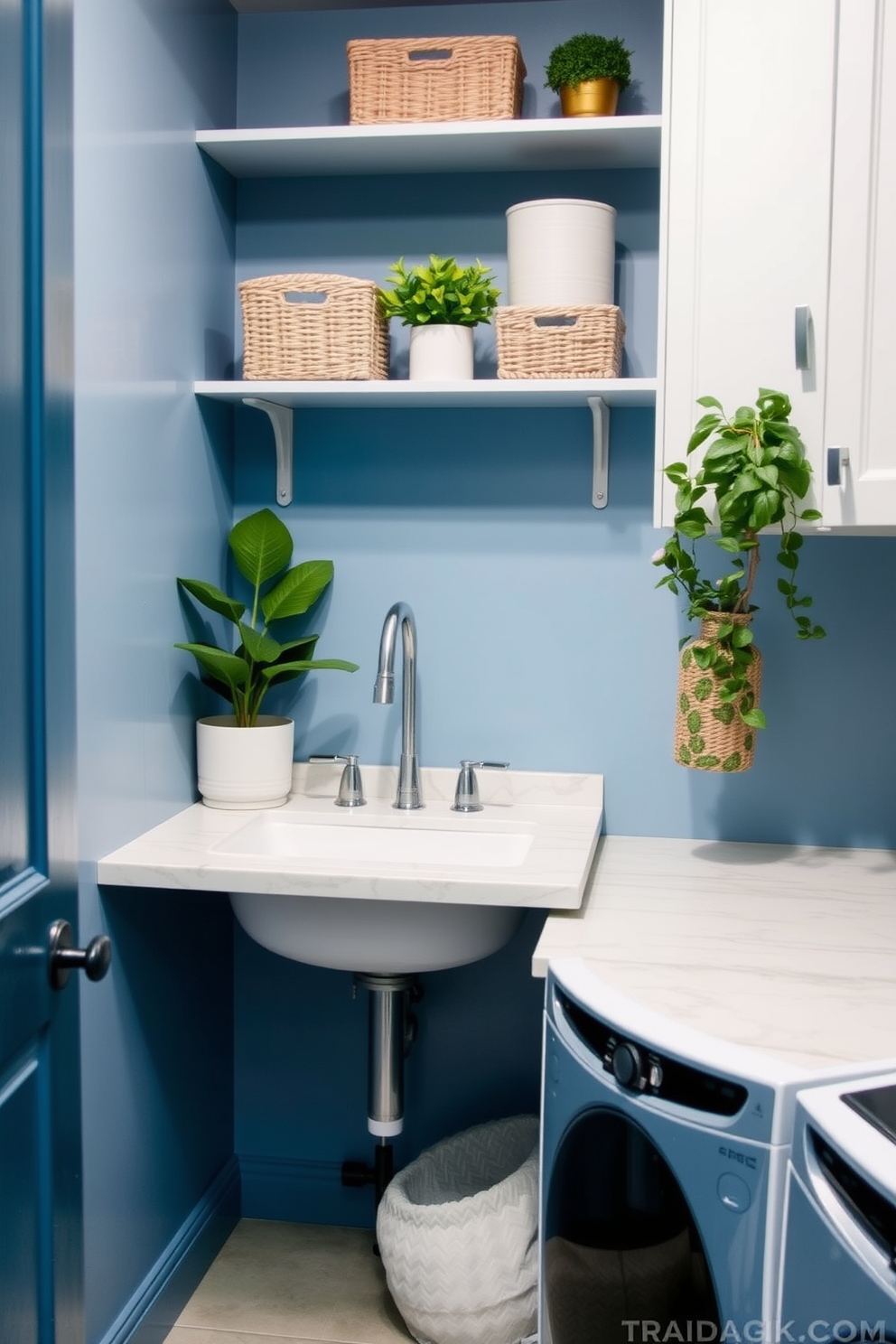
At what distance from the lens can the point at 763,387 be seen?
1749 millimetres

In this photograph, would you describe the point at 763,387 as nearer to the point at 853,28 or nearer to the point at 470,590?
the point at 853,28

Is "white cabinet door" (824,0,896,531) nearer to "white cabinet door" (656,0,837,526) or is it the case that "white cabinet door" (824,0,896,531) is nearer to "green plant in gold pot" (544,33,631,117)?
"white cabinet door" (656,0,837,526)

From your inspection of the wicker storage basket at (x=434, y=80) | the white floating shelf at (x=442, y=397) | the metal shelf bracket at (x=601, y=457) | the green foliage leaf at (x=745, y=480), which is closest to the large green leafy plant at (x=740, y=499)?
the green foliage leaf at (x=745, y=480)

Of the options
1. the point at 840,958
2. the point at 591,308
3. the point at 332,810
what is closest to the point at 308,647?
the point at 332,810

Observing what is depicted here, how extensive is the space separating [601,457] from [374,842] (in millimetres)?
758

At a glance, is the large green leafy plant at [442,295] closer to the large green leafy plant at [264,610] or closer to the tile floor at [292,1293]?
the large green leafy plant at [264,610]

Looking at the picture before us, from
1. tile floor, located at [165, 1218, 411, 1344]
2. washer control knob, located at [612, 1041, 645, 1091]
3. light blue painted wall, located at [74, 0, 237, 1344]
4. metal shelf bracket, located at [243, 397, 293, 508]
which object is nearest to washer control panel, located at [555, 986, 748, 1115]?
washer control knob, located at [612, 1041, 645, 1091]

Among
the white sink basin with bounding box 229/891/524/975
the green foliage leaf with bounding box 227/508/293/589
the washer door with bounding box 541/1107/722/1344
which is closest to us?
the washer door with bounding box 541/1107/722/1344

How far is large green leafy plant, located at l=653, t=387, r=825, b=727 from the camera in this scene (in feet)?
5.52

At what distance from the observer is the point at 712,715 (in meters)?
1.88

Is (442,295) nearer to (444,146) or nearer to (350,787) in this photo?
(444,146)

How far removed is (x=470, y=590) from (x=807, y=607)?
58 cm

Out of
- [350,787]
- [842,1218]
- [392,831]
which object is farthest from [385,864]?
[842,1218]

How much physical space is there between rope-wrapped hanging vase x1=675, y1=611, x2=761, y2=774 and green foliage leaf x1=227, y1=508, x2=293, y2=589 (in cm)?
74
